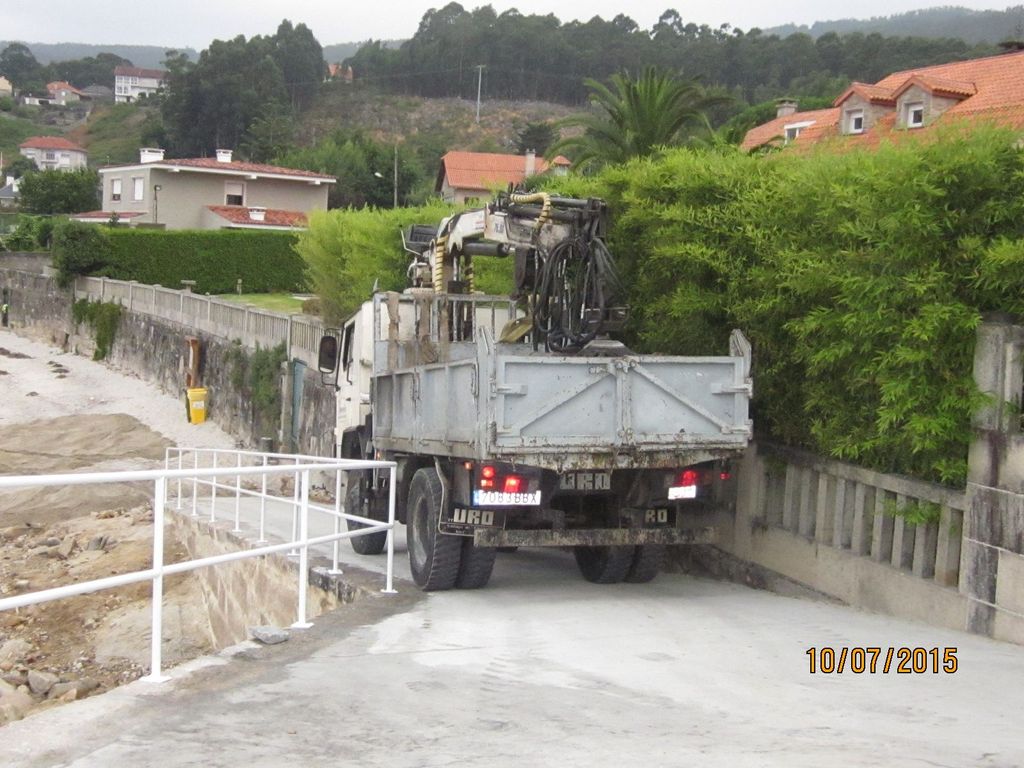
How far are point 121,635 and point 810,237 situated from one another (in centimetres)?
1178

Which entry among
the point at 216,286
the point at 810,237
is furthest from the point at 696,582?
the point at 216,286

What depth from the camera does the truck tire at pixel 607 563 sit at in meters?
12.0

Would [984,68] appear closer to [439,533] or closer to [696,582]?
[696,582]

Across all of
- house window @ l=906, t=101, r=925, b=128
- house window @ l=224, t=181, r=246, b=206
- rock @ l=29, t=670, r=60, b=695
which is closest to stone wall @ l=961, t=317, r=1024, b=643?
rock @ l=29, t=670, r=60, b=695

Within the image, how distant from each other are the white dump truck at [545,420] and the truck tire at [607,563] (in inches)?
0.5

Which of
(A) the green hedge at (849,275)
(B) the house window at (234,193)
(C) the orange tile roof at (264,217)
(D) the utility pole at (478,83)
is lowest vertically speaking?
(A) the green hedge at (849,275)

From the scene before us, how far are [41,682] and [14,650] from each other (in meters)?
2.58

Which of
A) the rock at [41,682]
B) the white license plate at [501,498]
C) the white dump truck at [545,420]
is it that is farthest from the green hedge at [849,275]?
the rock at [41,682]

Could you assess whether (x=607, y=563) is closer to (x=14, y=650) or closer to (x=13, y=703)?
(x=13, y=703)

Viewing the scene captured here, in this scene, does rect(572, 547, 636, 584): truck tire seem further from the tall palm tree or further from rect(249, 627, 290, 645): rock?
the tall palm tree

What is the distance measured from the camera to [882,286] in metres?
9.52

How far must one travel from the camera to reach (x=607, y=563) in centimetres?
1210

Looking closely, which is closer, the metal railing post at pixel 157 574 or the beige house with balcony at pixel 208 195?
the metal railing post at pixel 157 574
